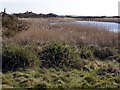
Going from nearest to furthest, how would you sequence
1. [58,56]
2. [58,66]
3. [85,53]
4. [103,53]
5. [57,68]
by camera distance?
[57,68] < [58,66] < [58,56] < [85,53] < [103,53]

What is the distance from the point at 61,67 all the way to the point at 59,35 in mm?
3196

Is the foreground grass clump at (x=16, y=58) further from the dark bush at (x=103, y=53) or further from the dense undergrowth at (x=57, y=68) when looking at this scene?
the dark bush at (x=103, y=53)

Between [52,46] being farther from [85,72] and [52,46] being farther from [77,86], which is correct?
[77,86]

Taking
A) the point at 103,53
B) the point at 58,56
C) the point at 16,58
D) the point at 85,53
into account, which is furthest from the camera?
Answer: the point at 103,53

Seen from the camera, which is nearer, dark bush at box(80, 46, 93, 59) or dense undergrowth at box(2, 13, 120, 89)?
dense undergrowth at box(2, 13, 120, 89)

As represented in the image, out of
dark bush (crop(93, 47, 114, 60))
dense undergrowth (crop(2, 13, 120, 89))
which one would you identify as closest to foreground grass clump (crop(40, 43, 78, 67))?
dense undergrowth (crop(2, 13, 120, 89))

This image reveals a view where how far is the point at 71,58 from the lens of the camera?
1123 centimetres

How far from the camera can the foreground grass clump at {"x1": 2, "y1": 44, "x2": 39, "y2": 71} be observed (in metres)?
10.2

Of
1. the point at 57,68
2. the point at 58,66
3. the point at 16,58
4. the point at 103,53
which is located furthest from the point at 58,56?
the point at 103,53

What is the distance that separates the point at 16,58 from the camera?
408 inches

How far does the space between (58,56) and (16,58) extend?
1522 mm

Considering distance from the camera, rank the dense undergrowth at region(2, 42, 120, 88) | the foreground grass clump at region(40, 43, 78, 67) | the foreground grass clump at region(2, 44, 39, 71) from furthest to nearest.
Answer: the foreground grass clump at region(40, 43, 78, 67), the foreground grass clump at region(2, 44, 39, 71), the dense undergrowth at region(2, 42, 120, 88)

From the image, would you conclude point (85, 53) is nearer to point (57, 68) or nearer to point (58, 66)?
point (58, 66)

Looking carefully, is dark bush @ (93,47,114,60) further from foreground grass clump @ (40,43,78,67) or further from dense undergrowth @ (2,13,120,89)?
foreground grass clump @ (40,43,78,67)
